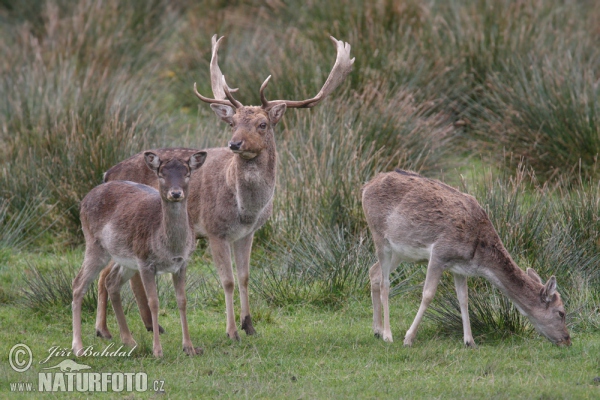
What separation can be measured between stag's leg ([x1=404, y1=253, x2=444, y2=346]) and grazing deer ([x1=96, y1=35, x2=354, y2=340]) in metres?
1.47

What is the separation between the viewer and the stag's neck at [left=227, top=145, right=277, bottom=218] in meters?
7.84

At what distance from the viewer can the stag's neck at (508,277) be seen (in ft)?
24.2

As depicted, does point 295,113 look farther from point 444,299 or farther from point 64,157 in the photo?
point 444,299

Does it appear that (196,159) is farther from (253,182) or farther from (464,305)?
(464,305)

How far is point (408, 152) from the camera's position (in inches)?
457

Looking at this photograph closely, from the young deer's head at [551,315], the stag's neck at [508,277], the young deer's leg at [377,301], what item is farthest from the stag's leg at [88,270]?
the young deer's head at [551,315]

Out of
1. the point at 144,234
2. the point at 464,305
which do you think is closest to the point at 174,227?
the point at 144,234

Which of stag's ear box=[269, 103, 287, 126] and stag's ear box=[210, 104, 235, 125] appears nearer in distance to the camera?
stag's ear box=[269, 103, 287, 126]

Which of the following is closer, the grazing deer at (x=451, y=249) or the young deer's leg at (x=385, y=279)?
the grazing deer at (x=451, y=249)

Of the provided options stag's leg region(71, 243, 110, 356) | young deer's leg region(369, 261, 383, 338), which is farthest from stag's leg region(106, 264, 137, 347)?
young deer's leg region(369, 261, 383, 338)

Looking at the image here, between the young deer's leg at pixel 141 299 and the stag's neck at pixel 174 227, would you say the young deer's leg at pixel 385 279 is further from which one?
the young deer's leg at pixel 141 299

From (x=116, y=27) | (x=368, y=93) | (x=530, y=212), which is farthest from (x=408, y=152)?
(x=116, y=27)
